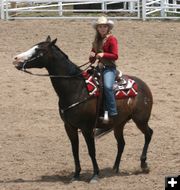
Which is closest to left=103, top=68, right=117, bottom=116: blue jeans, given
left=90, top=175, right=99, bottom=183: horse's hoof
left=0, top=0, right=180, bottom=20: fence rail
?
left=90, top=175, right=99, bottom=183: horse's hoof

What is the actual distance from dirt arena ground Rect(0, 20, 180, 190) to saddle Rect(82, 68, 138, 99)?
1.04m

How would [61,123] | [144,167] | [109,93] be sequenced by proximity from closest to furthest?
[109,93]
[144,167]
[61,123]

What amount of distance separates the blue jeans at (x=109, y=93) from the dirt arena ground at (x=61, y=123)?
861 millimetres

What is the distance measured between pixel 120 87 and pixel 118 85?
0.12ft

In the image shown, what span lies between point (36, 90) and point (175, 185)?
8971 millimetres

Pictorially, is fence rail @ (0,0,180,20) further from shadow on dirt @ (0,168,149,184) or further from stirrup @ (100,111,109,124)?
stirrup @ (100,111,109,124)

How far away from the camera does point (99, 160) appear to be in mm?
8312

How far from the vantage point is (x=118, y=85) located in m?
7.42

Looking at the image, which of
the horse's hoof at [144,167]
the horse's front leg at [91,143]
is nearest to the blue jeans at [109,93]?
the horse's front leg at [91,143]

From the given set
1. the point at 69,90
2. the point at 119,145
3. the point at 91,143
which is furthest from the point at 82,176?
the point at 69,90

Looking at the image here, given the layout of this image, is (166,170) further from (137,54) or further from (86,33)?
(86,33)

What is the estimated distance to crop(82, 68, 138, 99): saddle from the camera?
7.25 metres

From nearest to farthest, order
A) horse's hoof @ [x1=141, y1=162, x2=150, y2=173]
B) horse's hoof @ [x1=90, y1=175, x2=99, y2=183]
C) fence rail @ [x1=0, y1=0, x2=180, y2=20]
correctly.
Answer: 1. horse's hoof @ [x1=90, y1=175, x2=99, y2=183]
2. horse's hoof @ [x1=141, y1=162, x2=150, y2=173]
3. fence rail @ [x1=0, y1=0, x2=180, y2=20]

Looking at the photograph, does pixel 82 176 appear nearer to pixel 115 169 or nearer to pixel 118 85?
pixel 115 169
